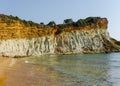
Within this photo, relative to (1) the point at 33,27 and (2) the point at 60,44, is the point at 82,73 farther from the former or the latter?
(2) the point at 60,44

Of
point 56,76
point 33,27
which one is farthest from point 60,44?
point 56,76

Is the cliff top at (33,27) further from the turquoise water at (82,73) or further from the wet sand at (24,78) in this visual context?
the wet sand at (24,78)

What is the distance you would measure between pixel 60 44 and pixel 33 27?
1537 centimetres

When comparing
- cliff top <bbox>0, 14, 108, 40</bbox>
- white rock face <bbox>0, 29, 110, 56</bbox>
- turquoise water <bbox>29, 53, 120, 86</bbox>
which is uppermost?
cliff top <bbox>0, 14, 108, 40</bbox>

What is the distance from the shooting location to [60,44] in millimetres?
95688

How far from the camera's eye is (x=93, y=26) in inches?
4190

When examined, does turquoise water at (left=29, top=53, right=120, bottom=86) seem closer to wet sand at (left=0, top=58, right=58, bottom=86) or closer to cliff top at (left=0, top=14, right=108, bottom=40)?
wet sand at (left=0, top=58, right=58, bottom=86)

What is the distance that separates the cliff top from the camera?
71438 millimetres

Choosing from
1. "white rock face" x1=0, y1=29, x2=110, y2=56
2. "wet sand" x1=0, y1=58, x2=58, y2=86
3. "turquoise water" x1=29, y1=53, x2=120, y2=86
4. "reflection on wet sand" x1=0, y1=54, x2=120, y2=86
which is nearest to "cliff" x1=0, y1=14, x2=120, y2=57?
"white rock face" x1=0, y1=29, x2=110, y2=56

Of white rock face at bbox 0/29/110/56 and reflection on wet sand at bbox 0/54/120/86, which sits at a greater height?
white rock face at bbox 0/29/110/56

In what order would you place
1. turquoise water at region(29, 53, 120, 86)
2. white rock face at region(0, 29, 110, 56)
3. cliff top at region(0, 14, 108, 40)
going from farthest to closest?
1. white rock face at region(0, 29, 110, 56)
2. cliff top at region(0, 14, 108, 40)
3. turquoise water at region(29, 53, 120, 86)

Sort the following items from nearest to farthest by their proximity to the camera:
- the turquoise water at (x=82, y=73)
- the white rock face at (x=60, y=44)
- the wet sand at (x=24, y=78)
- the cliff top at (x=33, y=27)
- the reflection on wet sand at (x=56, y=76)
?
the wet sand at (x=24, y=78), the reflection on wet sand at (x=56, y=76), the turquoise water at (x=82, y=73), the cliff top at (x=33, y=27), the white rock face at (x=60, y=44)

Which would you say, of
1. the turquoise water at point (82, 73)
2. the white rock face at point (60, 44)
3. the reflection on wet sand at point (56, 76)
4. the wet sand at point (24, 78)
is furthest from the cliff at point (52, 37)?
the wet sand at point (24, 78)

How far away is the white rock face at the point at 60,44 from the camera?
238ft
